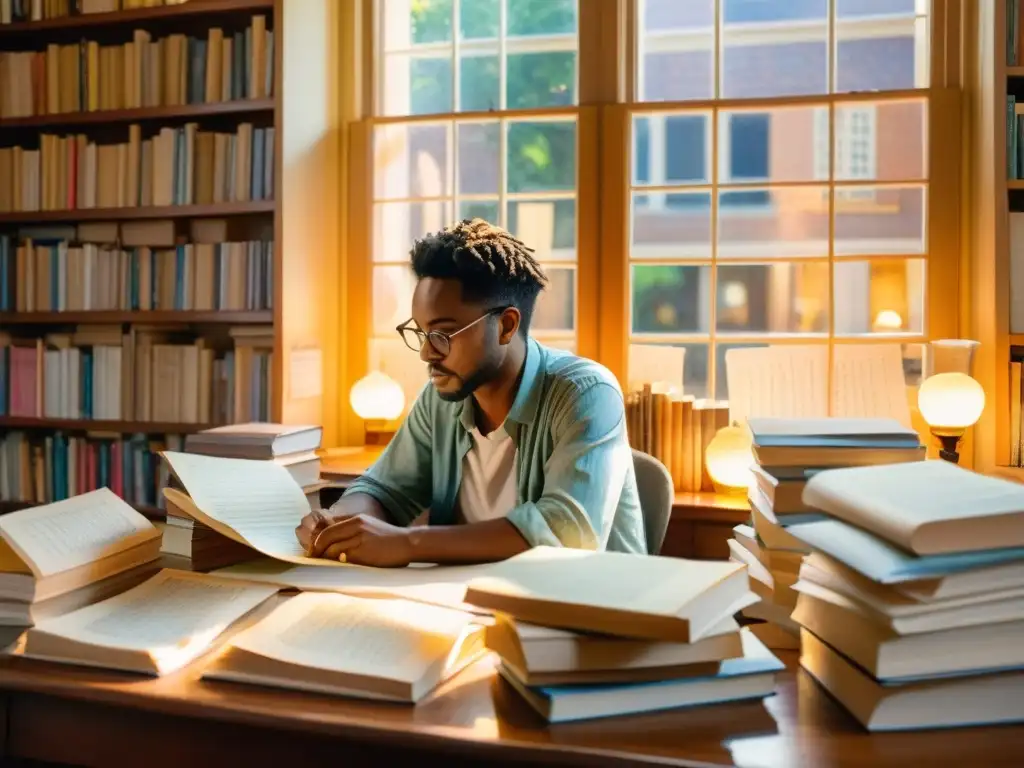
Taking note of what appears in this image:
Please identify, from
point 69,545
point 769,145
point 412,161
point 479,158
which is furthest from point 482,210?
point 69,545

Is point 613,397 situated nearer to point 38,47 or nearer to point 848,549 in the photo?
point 848,549

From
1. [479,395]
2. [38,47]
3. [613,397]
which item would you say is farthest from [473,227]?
[38,47]

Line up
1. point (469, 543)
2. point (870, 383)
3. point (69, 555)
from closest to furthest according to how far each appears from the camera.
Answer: point (69, 555), point (469, 543), point (870, 383)

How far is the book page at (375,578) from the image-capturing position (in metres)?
1.37

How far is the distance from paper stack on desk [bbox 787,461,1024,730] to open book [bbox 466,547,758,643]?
0.13 meters

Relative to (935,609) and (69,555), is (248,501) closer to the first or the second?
(69,555)

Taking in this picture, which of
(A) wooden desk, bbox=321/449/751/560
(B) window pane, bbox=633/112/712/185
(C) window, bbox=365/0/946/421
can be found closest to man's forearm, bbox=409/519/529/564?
(A) wooden desk, bbox=321/449/751/560

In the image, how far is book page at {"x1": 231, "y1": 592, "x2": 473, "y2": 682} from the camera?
1.10 m

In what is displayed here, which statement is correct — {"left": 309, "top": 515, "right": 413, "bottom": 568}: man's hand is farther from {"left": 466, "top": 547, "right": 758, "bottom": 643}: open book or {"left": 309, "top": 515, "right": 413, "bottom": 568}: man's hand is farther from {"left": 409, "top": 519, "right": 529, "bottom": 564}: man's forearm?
{"left": 466, "top": 547, "right": 758, "bottom": 643}: open book

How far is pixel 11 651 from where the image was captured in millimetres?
1224

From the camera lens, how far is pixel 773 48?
3.19m

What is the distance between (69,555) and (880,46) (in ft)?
9.11

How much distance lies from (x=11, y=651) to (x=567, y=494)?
2.77 feet

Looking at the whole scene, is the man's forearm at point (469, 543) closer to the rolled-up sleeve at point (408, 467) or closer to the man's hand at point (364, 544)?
the man's hand at point (364, 544)
